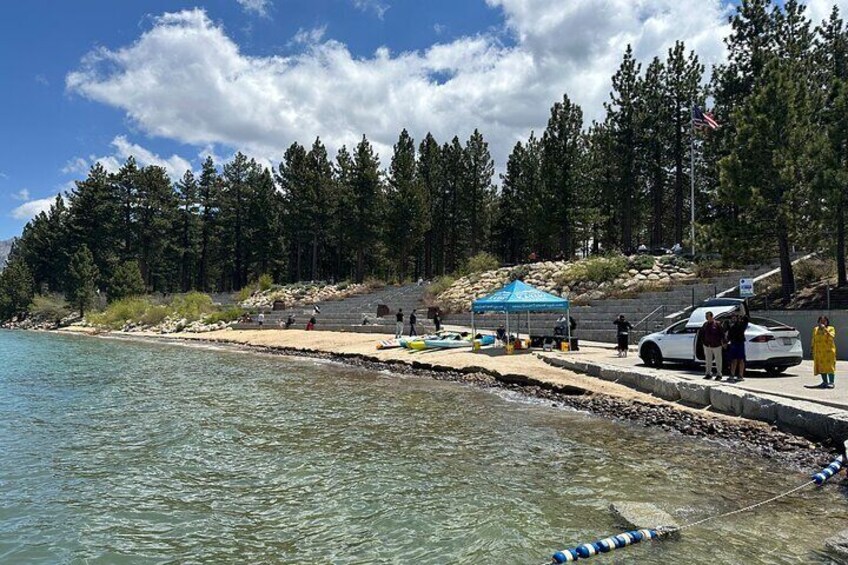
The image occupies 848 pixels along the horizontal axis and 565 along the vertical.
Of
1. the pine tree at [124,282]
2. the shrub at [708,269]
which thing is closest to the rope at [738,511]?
the shrub at [708,269]

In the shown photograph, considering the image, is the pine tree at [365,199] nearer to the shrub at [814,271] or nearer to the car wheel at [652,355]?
the shrub at [814,271]

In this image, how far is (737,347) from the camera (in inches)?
525

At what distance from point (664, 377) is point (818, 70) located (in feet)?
84.4

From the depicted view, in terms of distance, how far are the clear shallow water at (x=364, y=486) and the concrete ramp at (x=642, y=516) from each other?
162 mm

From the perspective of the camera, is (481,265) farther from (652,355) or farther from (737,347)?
(737,347)

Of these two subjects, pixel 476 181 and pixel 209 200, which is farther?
pixel 209 200

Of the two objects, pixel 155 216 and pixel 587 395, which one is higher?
pixel 155 216

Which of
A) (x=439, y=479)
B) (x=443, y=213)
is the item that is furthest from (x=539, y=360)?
(x=443, y=213)

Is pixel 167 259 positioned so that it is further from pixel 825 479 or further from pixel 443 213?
pixel 825 479

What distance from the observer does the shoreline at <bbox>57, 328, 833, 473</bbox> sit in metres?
9.49

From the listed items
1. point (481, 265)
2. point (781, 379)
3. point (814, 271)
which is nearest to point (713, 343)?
point (781, 379)

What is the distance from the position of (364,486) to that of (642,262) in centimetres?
2797

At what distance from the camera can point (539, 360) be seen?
66.8ft

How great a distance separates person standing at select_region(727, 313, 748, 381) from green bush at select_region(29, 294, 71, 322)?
226 ft
